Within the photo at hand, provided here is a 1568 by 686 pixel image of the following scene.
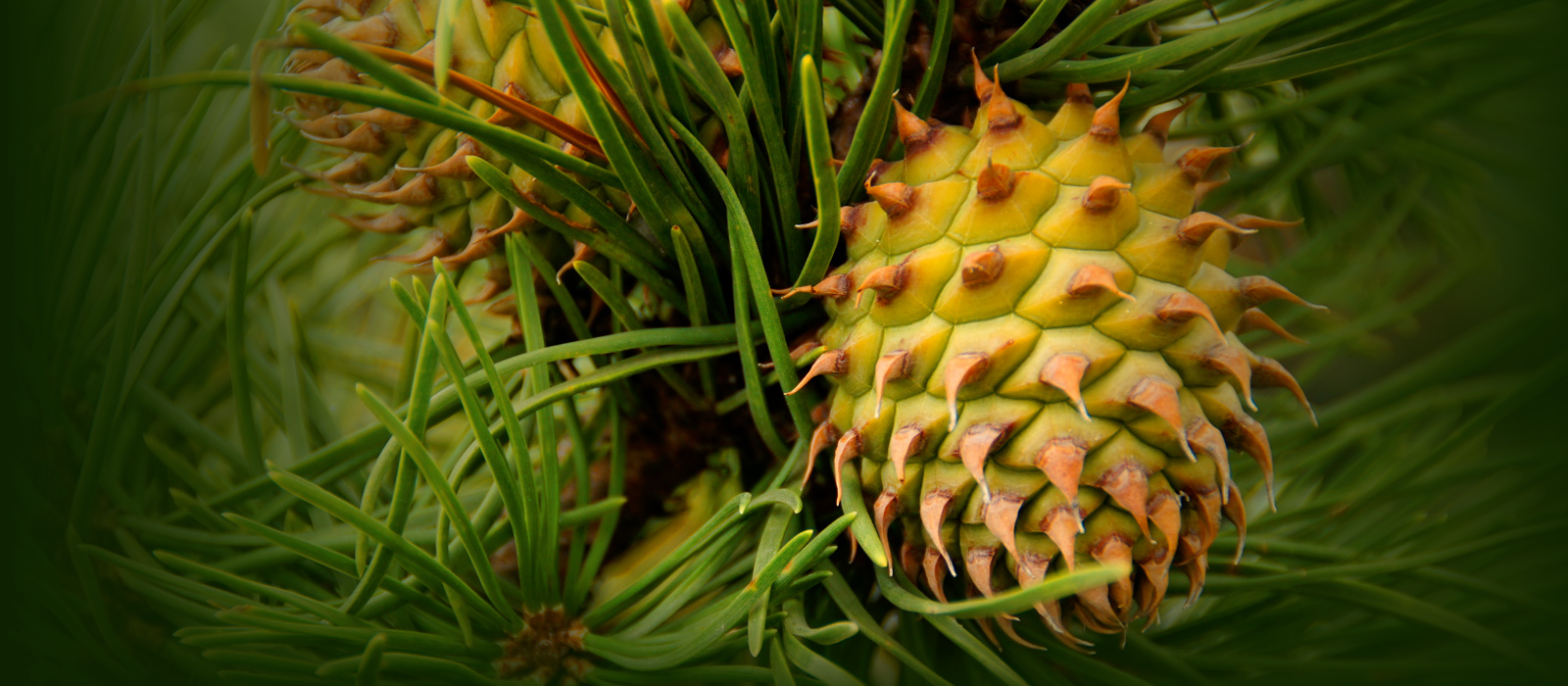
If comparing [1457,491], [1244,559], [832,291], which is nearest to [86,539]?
[832,291]

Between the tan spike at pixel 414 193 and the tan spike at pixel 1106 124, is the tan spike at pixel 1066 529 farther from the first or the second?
the tan spike at pixel 414 193

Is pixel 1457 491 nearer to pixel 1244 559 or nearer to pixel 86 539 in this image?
pixel 1244 559

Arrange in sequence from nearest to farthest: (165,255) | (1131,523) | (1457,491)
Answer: (1131,523)
(165,255)
(1457,491)

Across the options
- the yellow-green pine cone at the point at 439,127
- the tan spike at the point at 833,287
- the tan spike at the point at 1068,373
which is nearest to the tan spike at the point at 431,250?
the yellow-green pine cone at the point at 439,127

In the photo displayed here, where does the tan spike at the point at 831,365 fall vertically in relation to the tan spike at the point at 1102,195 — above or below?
below

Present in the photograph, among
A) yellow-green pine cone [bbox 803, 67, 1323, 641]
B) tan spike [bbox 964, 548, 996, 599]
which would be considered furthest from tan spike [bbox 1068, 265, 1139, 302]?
tan spike [bbox 964, 548, 996, 599]
